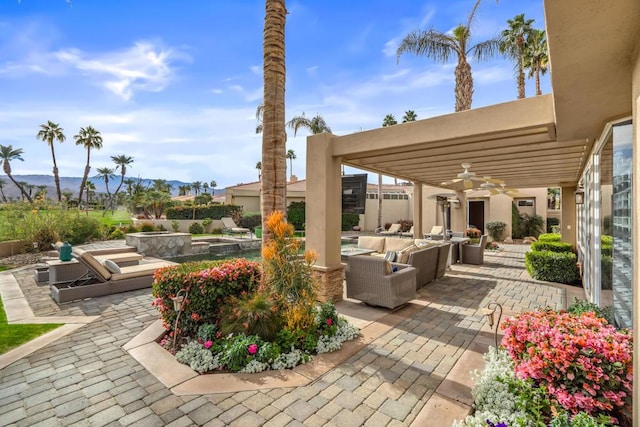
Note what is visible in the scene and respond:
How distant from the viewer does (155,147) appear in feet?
73.6

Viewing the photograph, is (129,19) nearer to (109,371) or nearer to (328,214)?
(328,214)

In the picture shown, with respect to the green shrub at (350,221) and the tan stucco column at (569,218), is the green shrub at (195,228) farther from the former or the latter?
the tan stucco column at (569,218)

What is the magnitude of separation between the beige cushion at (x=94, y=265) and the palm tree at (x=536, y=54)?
20.4 metres

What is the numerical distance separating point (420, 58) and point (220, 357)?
13889mm

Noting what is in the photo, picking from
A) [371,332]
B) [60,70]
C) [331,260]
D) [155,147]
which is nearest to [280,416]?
[371,332]

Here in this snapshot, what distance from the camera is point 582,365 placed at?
8.45 ft

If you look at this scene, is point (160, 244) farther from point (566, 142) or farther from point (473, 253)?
point (566, 142)

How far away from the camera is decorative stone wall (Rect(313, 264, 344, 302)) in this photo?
6629 millimetres

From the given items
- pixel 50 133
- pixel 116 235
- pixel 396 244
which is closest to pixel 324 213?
pixel 396 244

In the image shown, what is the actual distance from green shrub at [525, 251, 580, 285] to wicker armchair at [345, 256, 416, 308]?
535 centimetres

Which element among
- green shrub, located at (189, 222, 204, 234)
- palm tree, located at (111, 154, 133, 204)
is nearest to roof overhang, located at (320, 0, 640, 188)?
green shrub, located at (189, 222, 204, 234)

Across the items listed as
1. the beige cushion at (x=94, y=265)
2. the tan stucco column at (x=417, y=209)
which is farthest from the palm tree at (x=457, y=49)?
the beige cushion at (x=94, y=265)

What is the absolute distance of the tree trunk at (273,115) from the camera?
19.2ft

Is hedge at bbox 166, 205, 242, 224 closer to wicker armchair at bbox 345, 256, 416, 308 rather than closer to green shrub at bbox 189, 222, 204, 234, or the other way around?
green shrub at bbox 189, 222, 204, 234
